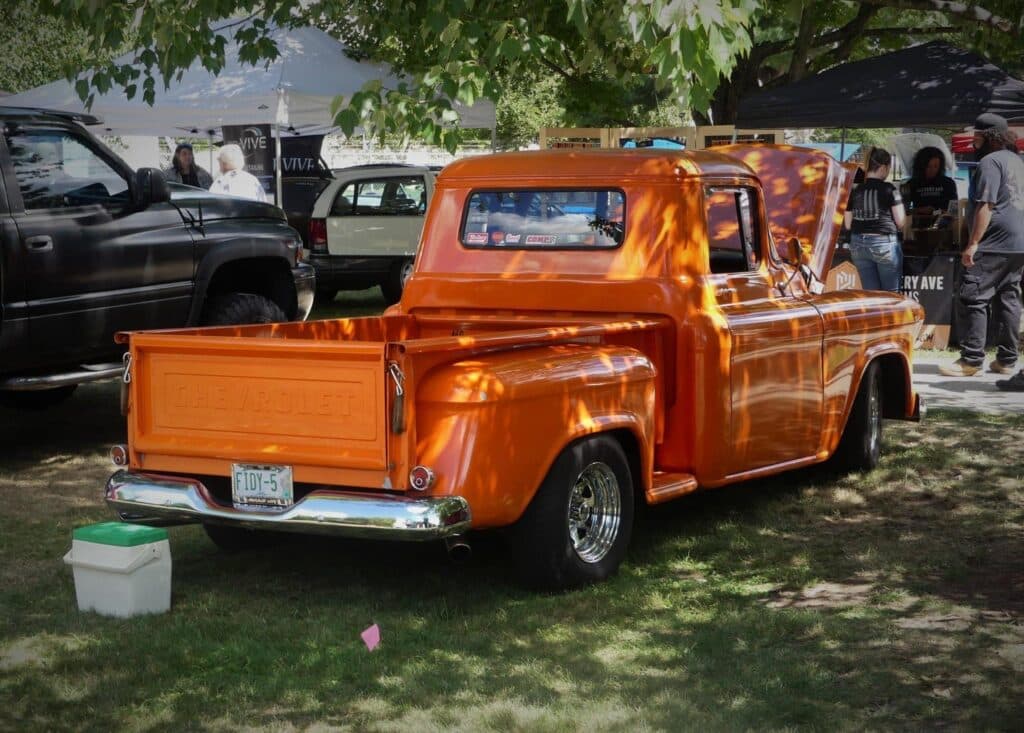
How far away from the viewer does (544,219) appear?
7.17m

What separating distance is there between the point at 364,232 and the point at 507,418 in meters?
12.7

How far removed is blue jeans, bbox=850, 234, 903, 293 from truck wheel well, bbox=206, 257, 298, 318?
17.3 ft

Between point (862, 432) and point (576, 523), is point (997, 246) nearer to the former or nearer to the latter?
point (862, 432)

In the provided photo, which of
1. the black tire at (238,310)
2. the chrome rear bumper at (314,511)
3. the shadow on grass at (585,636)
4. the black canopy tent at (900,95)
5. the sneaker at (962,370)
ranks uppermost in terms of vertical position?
the black canopy tent at (900,95)

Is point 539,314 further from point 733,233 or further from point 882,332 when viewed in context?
point 882,332

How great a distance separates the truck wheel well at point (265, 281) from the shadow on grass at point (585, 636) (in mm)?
3547

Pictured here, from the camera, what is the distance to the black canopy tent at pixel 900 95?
46.7ft

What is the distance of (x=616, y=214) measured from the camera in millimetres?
6977

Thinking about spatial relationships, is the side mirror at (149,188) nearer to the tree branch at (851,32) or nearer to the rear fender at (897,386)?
the rear fender at (897,386)

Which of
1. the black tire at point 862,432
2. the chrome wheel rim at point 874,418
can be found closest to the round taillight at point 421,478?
the black tire at point 862,432

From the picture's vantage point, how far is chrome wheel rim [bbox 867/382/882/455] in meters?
8.39

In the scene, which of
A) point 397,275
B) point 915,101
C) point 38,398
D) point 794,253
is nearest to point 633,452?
point 794,253

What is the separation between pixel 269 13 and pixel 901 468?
4523 mm

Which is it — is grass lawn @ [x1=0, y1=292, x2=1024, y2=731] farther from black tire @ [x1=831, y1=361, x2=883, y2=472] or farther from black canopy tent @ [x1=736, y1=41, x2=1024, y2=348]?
black canopy tent @ [x1=736, y1=41, x2=1024, y2=348]
